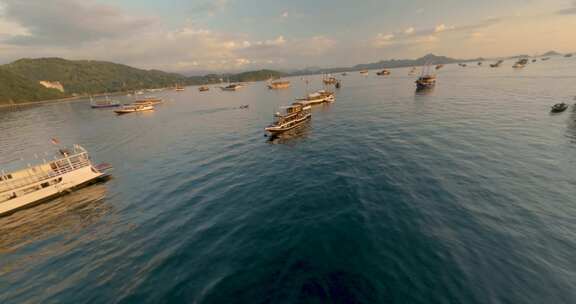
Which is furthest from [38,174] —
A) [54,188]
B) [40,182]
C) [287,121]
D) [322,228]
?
[287,121]

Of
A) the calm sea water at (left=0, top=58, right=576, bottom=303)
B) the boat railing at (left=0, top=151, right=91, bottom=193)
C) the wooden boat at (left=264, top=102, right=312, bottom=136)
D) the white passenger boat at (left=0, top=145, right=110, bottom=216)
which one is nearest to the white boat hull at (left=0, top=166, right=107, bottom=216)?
the white passenger boat at (left=0, top=145, right=110, bottom=216)

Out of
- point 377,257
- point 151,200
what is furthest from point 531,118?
point 151,200

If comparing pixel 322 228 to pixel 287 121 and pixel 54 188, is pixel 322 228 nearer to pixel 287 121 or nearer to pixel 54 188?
pixel 54 188

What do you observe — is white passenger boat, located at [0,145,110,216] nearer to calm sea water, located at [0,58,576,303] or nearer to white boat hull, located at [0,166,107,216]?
white boat hull, located at [0,166,107,216]

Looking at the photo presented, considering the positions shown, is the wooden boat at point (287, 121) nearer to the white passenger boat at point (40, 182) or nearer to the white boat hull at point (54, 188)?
the white boat hull at point (54, 188)

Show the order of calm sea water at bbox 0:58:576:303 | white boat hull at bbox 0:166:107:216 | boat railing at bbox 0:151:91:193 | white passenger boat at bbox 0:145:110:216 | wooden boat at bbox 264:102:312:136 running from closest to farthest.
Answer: calm sea water at bbox 0:58:576:303
white boat hull at bbox 0:166:107:216
white passenger boat at bbox 0:145:110:216
boat railing at bbox 0:151:91:193
wooden boat at bbox 264:102:312:136

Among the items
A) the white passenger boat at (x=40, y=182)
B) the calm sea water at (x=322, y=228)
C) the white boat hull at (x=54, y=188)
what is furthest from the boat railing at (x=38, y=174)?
the calm sea water at (x=322, y=228)

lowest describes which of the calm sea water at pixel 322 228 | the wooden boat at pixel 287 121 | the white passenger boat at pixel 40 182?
the calm sea water at pixel 322 228

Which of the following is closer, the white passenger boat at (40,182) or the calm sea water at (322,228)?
the calm sea water at (322,228)
